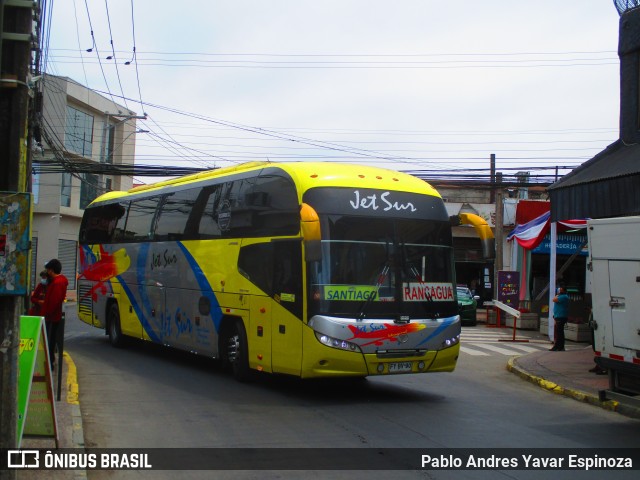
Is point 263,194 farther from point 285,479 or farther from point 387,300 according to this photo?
point 285,479

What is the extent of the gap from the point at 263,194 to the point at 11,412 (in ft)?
21.5

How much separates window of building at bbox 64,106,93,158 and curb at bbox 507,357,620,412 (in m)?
32.1

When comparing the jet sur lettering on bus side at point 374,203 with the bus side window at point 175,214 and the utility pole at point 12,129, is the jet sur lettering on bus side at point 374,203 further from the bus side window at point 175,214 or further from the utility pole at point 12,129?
the utility pole at point 12,129

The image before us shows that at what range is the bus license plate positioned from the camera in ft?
33.3

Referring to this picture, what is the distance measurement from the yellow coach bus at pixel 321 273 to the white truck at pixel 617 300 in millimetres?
2140

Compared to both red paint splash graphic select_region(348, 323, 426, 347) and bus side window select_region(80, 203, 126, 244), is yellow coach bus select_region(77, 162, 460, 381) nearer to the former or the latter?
red paint splash graphic select_region(348, 323, 426, 347)

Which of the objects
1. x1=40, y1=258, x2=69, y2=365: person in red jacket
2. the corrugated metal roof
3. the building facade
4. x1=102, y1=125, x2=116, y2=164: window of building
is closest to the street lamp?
the corrugated metal roof

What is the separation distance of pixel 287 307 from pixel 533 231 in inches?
599

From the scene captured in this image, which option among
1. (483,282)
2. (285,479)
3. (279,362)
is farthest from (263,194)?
(483,282)

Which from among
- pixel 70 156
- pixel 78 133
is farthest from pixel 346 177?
pixel 78 133

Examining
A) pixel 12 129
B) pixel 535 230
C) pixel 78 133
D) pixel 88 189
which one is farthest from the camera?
pixel 88 189

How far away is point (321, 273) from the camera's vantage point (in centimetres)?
981

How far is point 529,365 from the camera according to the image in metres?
14.7

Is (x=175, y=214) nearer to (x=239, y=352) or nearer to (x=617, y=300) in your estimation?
(x=239, y=352)
